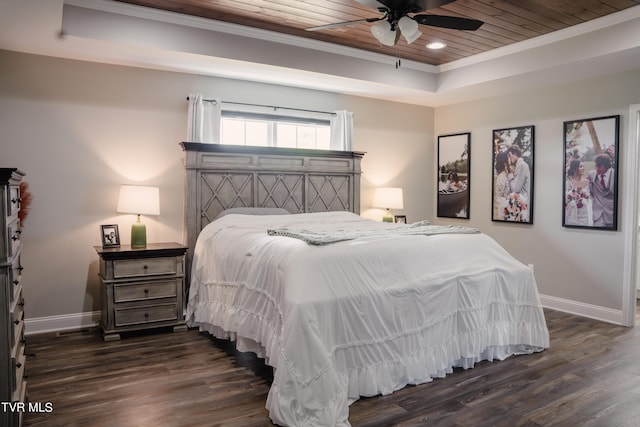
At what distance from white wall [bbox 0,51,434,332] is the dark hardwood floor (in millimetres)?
615

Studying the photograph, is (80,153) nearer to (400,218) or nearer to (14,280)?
(14,280)

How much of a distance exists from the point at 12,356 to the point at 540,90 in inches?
211

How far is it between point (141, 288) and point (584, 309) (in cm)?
441

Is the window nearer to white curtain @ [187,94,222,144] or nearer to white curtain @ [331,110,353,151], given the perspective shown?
white curtain @ [331,110,353,151]

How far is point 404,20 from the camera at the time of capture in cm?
298

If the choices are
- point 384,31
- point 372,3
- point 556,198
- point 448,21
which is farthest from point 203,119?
point 556,198

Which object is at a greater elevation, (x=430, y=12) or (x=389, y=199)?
(x=430, y=12)

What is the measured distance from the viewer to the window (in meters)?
5.01

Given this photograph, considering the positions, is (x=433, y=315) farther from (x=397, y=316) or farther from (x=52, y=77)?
(x=52, y=77)

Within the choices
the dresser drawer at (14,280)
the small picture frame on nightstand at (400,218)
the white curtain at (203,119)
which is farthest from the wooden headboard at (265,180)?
the dresser drawer at (14,280)

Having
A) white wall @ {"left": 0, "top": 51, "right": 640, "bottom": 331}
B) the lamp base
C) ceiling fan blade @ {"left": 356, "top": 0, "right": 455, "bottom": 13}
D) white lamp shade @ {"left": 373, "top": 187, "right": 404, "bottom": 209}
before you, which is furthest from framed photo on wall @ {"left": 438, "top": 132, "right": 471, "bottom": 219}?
the lamp base

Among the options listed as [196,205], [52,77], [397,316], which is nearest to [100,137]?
[52,77]

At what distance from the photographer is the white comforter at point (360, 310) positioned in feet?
8.05

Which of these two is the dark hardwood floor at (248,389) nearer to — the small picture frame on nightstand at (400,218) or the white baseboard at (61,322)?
the white baseboard at (61,322)
